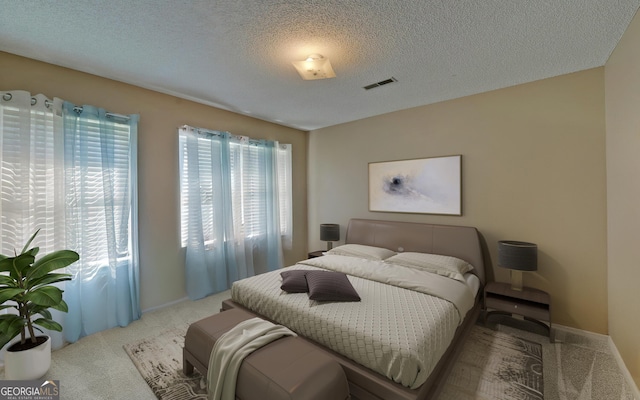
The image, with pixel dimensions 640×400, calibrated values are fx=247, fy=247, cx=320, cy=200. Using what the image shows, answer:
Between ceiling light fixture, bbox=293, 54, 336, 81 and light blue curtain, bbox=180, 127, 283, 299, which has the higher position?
ceiling light fixture, bbox=293, 54, 336, 81

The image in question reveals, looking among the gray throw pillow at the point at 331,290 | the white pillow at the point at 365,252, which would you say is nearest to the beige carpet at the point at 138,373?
the gray throw pillow at the point at 331,290

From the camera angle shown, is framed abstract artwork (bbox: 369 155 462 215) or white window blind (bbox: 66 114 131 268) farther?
framed abstract artwork (bbox: 369 155 462 215)

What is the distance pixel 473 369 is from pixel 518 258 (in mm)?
1149

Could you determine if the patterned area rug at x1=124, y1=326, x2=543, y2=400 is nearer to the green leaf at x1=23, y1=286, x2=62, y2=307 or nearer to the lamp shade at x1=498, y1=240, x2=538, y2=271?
the lamp shade at x1=498, y1=240, x2=538, y2=271

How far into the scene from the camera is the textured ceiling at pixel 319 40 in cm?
161

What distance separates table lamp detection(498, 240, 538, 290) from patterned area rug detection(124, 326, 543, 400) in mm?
639

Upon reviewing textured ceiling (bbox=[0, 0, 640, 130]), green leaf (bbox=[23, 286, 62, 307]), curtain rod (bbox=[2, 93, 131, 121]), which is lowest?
green leaf (bbox=[23, 286, 62, 307])

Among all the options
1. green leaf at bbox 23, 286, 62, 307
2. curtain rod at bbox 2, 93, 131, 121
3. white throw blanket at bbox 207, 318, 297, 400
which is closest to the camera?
white throw blanket at bbox 207, 318, 297, 400

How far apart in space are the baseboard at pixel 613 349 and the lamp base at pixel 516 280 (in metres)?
0.58

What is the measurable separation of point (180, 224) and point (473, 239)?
3.62 m

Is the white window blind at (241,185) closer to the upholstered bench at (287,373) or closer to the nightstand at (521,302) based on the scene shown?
the upholstered bench at (287,373)

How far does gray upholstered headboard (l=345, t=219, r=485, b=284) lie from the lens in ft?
9.48

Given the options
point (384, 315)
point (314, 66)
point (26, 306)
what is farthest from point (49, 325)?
point (314, 66)

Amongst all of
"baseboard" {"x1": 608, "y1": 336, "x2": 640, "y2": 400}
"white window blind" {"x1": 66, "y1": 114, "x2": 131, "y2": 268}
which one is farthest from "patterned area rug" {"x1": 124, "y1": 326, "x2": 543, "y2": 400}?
"white window blind" {"x1": 66, "y1": 114, "x2": 131, "y2": 268}
